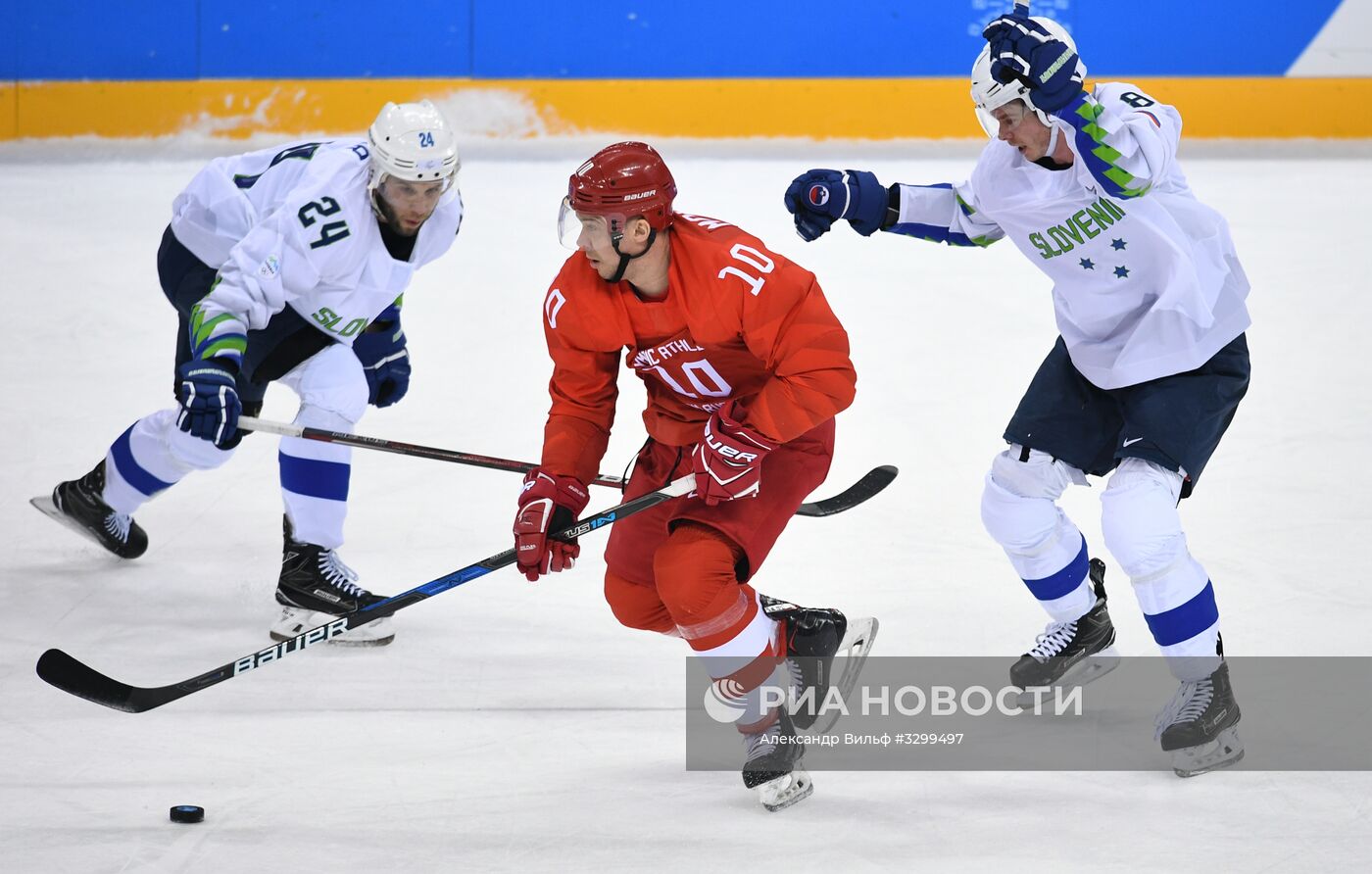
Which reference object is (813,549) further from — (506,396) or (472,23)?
(472,23)

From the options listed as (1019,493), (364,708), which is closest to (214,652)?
(364,708)

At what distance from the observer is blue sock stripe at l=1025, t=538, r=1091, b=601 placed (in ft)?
8.56

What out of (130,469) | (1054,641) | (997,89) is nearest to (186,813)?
(130,469)

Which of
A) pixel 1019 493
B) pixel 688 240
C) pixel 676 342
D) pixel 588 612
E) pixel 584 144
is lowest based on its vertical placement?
pixel 588 612

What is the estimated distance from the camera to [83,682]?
7.82 ft

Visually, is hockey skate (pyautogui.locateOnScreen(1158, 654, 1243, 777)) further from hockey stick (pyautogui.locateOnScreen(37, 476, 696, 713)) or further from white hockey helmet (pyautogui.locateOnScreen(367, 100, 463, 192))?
white hockey helmet (pyautogui.locateOnScreen(367, 100, 463, 192))

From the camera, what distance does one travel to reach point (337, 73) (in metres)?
7.54

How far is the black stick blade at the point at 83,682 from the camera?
2.37 meters

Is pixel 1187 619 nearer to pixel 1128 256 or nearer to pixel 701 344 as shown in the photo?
pixel 1128 256

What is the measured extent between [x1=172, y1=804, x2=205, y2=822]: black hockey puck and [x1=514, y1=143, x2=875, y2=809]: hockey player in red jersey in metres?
0.59

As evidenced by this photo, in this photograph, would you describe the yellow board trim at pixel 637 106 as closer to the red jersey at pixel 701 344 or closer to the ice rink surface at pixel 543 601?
the ice rink surface at pixel 543 601

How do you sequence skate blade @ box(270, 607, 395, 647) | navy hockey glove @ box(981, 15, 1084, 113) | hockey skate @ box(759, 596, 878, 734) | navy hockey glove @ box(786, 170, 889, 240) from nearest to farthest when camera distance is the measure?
navy hockey glove @ box(981, 15, 1084, 113)
hockey skate @ box(759, 596, 878, 734)
navy hockey glove @ box(786, 170, 889, 240)
skate blade @ box(270, 607, 395, 647)

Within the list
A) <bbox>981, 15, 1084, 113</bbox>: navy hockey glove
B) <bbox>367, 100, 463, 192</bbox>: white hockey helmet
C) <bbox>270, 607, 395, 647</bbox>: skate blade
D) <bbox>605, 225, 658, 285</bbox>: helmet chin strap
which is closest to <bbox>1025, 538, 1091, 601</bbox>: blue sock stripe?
<bbox>981, 15, 1084, 113</bbox>: navy hockey glove

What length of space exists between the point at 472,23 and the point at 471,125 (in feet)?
1.67
